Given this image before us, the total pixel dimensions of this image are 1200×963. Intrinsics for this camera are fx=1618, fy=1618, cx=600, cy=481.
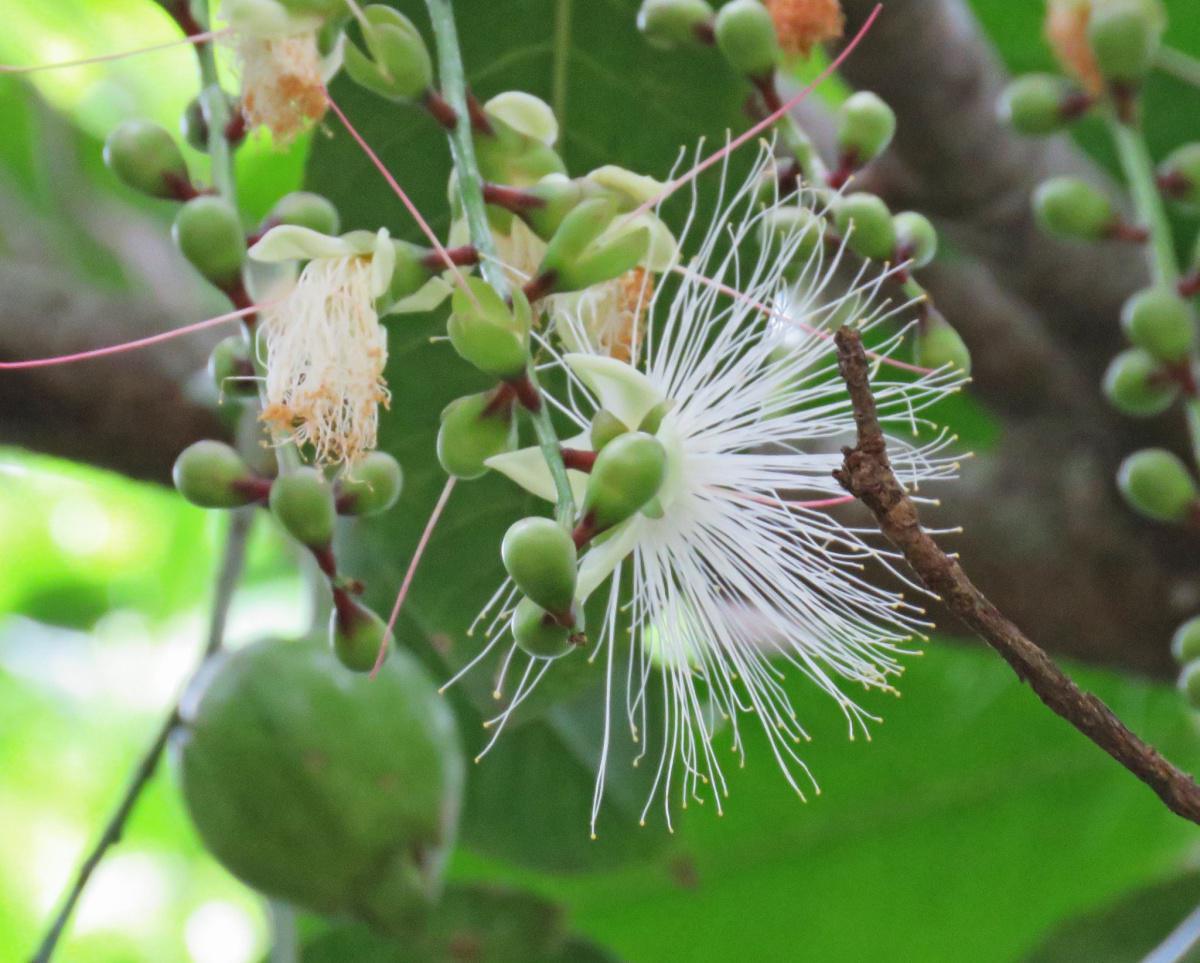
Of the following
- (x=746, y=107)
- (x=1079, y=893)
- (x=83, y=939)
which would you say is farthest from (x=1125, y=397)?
(x=83, y=939)

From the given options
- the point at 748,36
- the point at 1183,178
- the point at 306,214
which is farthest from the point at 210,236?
the point at 1183,178

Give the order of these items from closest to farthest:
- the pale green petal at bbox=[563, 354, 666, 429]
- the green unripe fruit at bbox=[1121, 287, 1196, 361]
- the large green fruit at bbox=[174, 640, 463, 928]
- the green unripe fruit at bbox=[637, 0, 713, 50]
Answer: the pale green petal at bbox=[563, 354, 666, 429] → the green unripe fruit at bbox=[637, 0, 713, 50] → the green unripe fruit at bbox=[1121, 287, 1196, 361] → the large green fruit at bbox=[174, 640, 463, 928]

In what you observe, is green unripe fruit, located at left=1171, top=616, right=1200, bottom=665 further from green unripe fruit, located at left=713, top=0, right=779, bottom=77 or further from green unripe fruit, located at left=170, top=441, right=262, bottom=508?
green unripe fruit, located at left=170, top=441, right=262, bottom=508

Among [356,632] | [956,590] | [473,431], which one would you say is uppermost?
[956,590]

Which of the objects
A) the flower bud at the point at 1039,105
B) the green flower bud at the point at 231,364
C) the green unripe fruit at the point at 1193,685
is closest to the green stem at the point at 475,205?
the green flower bud at the point at 231,364

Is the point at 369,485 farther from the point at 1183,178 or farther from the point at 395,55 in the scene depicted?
the point at 1183,178

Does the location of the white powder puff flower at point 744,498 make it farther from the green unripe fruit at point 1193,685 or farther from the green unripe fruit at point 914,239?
the green unripe fruit at point 1193,685

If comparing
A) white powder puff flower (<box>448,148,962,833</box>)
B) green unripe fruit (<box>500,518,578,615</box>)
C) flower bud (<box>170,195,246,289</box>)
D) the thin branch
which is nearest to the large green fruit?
the thin branch
